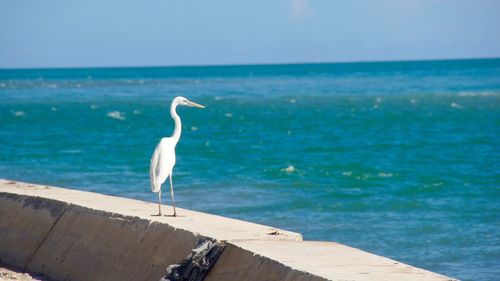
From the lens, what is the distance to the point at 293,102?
7056 cm

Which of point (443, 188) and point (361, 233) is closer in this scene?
point (361, 233)

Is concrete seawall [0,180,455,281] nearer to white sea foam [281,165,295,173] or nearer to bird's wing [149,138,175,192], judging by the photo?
bird's wing [149,138,175,192]

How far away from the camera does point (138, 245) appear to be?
9.34m

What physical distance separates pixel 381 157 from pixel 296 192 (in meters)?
9.04

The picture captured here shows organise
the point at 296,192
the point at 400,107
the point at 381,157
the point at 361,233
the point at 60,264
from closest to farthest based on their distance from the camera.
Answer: the point at 60,264 → the point at 361,233 → the point at 296,192 → the point at 381,157 → the point at 400,107

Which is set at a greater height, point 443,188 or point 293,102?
point 443,188

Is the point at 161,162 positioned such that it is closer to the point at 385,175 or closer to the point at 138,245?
the point at 138,245

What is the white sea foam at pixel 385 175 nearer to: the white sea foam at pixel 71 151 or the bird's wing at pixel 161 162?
the white sea foam at pixel 71 151

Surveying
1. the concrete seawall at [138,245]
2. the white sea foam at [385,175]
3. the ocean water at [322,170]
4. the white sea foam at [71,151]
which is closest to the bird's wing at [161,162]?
the concrete seawall at [138,245]

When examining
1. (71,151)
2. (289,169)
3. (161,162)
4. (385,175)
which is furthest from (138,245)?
(71,151)

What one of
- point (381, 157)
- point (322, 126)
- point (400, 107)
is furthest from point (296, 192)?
point (400, 107)

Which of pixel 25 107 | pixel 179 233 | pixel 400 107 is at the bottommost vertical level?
pixel 25 107

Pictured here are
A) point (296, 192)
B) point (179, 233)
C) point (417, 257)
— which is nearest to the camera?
point (179, 233)

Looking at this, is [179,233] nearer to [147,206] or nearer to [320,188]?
[147,206]
